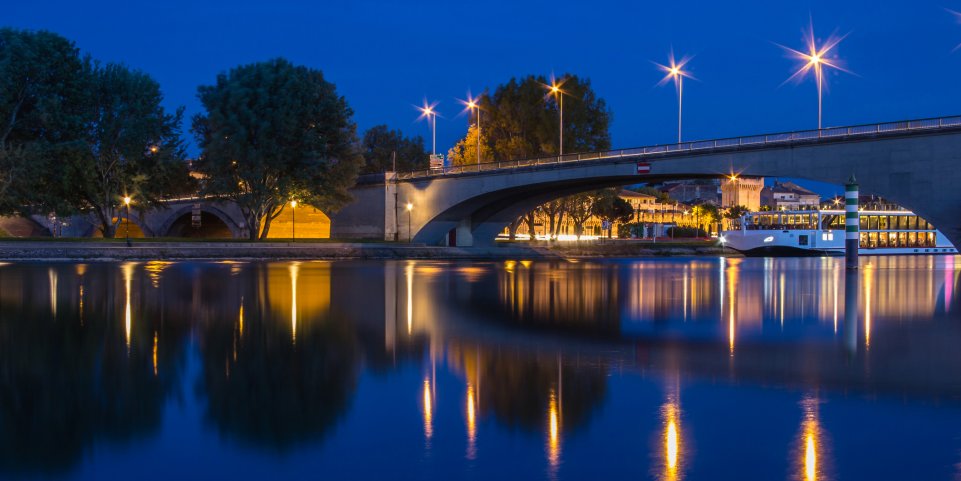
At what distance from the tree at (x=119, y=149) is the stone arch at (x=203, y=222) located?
90.8 feet

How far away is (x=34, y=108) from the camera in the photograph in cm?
6062

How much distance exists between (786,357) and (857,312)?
377 inches

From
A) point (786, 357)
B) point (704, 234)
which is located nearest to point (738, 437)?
point (786, 357)

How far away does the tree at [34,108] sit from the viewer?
5709 cm

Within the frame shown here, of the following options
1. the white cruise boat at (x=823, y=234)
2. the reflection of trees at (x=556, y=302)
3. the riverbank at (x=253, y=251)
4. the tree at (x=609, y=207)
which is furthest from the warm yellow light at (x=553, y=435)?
the tree at (x=609, y=207)

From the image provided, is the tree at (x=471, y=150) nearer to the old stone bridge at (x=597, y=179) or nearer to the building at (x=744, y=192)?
the old stone bridge at (x=597, y=179)

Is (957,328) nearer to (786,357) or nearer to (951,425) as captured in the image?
(786,357)

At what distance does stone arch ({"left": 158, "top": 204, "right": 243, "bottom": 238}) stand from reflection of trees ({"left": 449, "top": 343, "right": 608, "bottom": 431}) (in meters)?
83.3

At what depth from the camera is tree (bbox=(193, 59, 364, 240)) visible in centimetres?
6650

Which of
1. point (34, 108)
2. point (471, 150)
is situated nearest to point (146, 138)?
point (34, 108)

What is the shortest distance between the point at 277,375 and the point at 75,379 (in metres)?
2.59

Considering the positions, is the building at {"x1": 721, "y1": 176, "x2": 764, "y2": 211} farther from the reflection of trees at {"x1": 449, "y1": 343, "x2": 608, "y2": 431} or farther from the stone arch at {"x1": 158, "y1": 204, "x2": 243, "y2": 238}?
the reflection of trees at {"x1": 449, "y1": 343, "x2": 608, "y2": 431}

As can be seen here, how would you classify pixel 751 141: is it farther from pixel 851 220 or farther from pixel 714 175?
pixel 851 220

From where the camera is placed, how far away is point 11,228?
4405 inches
